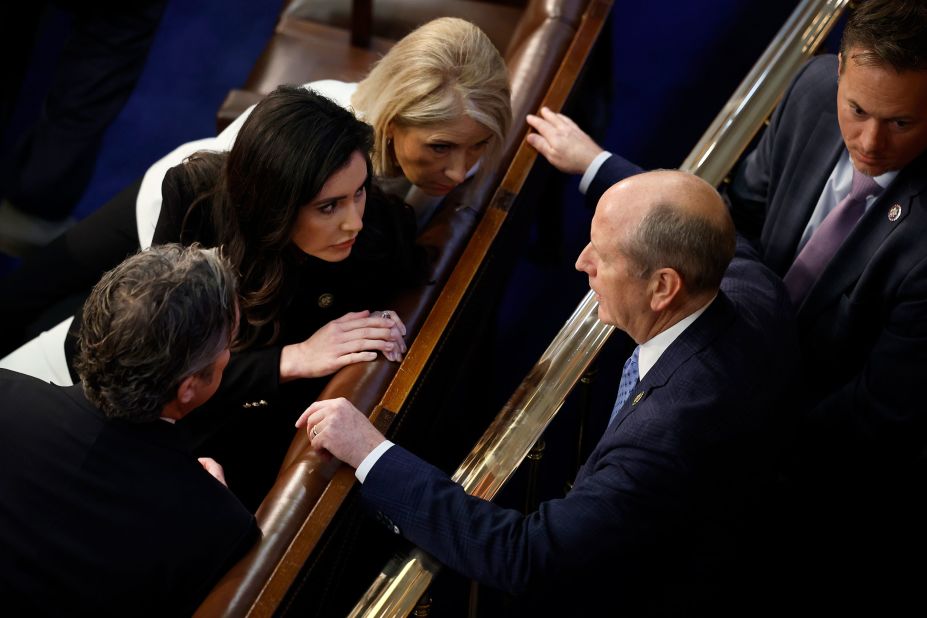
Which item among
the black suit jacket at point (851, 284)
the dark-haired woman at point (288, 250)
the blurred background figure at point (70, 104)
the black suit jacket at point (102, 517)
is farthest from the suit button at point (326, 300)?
the blurred background figure at point (70, 104)

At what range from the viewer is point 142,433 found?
190 centimetres

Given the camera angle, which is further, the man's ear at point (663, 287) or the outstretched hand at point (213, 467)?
the outstretched hand at point (213, 467)

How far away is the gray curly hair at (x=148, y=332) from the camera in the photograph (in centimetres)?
185

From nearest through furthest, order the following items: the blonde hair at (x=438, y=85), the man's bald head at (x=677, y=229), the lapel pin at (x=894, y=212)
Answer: the man's bald head at (x=677, y=229) → the lapel pin at (x=894, y=212) → the blonde hair at (x=438, y=85)

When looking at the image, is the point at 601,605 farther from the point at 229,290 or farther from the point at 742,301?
the point at 229,290

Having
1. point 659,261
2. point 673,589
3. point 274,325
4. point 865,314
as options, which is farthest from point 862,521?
point 274,325

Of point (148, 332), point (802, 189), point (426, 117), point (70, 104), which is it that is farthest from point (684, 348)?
point (70, 104)

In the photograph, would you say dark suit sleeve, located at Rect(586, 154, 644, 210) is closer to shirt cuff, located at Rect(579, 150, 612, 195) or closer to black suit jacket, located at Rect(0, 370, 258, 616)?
shirt cuff, located at Rect(579, 150, 612, 195)

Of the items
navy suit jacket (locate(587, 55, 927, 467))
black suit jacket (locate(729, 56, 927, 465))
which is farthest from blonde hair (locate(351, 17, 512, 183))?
black suit jacket (locate(729, 56, 927, 465))

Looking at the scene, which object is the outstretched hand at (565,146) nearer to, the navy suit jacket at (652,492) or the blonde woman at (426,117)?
the blonde woman at (426,117)

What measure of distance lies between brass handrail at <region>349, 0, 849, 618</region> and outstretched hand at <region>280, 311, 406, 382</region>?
31cm

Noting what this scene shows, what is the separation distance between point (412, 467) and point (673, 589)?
0.64 metres

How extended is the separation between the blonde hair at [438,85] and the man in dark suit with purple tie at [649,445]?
61 centimetres

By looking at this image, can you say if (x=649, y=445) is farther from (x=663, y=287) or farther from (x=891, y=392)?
(x=891, y=392)
